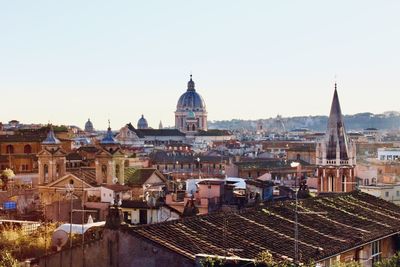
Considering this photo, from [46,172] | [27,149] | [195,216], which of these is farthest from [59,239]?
[27,149]

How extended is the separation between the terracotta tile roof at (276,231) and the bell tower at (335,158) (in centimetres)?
1659

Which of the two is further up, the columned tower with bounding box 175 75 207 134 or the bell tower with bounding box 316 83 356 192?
the columned tower with bounding box 175 75 207 134

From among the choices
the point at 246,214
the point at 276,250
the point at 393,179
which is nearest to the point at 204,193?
the point at 246,214

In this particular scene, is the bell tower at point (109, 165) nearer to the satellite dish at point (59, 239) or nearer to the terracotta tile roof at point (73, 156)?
the terracotta tile roof at point (73, 156)

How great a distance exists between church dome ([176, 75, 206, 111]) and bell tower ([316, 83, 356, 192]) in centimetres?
8796

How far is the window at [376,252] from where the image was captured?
16234mm

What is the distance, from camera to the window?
53.3 feet

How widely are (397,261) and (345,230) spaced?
2311 millimetres

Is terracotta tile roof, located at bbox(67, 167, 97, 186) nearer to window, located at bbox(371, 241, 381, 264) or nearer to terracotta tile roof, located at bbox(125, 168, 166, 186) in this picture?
terracotta tile roof, located at bbox(125, 168, 166, 186)

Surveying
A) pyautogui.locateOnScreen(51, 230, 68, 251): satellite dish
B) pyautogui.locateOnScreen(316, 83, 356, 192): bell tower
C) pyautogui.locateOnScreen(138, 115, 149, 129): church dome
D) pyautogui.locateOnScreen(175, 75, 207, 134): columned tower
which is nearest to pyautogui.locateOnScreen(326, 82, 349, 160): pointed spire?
pyautogui.locateOnScreen(316, 83, 356, 192): bell tower

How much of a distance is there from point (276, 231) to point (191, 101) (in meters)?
110

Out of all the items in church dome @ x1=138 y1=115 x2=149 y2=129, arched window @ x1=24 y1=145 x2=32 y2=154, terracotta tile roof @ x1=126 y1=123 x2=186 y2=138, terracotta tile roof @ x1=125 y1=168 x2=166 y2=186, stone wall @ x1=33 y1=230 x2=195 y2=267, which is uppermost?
church dome @ x1=138 y1=115 x2=149 y2=129

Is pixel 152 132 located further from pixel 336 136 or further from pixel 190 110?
pixel 336 136

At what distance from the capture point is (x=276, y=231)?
587 inches
